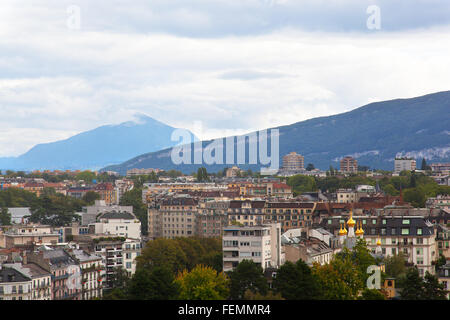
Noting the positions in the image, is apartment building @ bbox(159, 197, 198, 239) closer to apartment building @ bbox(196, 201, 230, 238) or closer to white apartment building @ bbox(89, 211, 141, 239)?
apartment building @ bbox(196, 201, 230, 238)

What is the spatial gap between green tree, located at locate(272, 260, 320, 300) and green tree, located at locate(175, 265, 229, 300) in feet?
12.9

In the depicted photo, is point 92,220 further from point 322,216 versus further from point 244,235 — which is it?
point 244,235

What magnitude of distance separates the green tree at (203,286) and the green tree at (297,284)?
3920mm

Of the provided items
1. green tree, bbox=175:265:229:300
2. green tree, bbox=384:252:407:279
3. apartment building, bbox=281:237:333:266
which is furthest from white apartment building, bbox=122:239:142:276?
green tree, bbox=175:265:229:300

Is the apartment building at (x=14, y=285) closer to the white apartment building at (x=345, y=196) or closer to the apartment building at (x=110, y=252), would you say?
the apartment building at (x=110, y=252)

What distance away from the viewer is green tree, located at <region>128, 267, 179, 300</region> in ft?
215

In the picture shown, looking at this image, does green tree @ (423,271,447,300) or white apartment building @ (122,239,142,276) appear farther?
white apartment building @ (122,239,142,276)

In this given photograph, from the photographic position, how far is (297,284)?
6719 cm

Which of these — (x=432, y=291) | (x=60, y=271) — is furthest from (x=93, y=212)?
(x=432, y=291)

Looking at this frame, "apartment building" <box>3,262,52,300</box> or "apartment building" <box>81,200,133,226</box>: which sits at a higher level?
"apartment building" <box>81,200,133,226</box>

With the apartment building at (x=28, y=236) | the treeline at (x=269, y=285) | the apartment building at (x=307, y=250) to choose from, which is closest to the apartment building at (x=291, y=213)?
the apartment building at (x=28, y=236)

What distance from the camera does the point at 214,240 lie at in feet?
381

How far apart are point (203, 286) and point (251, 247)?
17.2 metres

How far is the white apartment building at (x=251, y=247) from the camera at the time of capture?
85750 millimetres
